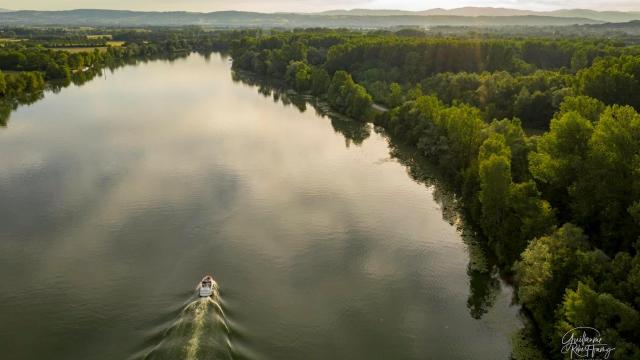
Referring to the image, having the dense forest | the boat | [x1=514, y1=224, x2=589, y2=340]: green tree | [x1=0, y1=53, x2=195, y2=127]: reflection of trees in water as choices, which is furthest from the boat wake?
[x1=0, y1=53, x2=195, y2=127]: reflection of trees in water

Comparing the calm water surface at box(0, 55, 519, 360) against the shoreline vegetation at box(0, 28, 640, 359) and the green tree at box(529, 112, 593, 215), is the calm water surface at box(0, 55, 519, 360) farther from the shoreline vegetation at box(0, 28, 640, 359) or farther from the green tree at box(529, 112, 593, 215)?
the green tree at box(529, 112, 593, 215)

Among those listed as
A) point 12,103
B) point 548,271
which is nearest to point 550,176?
point 548,271

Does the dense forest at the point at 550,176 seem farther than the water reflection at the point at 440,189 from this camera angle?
No

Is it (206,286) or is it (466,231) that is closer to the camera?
(206,286)

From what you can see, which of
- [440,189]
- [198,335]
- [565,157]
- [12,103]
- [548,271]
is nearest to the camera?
[198,335]
